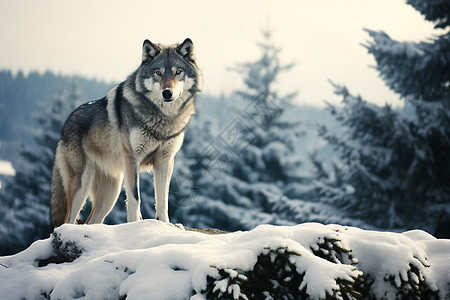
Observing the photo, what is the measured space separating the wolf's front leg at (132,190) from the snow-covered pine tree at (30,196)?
15749mm

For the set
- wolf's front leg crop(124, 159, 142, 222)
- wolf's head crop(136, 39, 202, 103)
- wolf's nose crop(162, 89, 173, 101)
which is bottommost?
wolf's front leg crop(124, 159, 142, 222)

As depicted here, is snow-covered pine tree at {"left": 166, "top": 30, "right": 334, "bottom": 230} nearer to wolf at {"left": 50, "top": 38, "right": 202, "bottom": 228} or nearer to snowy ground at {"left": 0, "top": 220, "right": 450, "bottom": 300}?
wolf at {"left": 50, "top": 38, "right": 202, "bottom": 228}

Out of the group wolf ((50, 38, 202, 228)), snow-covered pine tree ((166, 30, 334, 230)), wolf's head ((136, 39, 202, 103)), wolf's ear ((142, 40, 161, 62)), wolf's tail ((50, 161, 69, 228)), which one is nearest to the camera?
wolf's head ((136, 39, 202, 103))

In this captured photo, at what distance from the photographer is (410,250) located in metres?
3.07

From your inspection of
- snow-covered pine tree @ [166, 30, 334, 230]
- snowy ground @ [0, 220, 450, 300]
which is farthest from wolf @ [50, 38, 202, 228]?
snow-covered pine tree @ [166, 30, 334, 230]

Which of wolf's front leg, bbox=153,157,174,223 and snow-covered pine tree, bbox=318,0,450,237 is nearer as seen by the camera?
wolf's front leg, bbox=153,157,174,223

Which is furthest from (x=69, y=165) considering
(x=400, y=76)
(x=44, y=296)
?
(x=400, y=76)

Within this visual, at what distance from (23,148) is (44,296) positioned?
1994 centimetres

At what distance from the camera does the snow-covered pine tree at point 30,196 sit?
1998cm

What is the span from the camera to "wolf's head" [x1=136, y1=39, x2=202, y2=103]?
5043mm

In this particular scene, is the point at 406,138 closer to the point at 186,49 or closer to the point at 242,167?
the point at 186,49

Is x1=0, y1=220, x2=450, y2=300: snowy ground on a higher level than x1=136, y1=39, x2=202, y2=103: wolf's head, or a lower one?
lower

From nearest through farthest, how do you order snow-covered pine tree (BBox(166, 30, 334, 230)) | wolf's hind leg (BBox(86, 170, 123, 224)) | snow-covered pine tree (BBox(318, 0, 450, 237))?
wolf's hind leg (BBox(86, 170, 123, 224)) < snow-covered pine tree (BBox(318, 0, 450, 237)) < snow-covered pine tree (BBox(166, 30, 334, 230))

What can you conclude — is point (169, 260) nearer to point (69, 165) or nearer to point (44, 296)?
point (44, 296)
